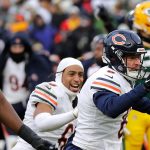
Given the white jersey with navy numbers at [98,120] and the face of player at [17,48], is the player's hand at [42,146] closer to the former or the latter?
the white jersey with navy numbers at [98,120]

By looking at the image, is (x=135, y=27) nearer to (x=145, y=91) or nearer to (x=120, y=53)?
(x=120, y=53)

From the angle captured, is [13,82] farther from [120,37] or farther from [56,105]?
[120,37]

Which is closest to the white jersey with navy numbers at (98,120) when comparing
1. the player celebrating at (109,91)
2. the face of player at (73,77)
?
the player celebrating at (109,91)

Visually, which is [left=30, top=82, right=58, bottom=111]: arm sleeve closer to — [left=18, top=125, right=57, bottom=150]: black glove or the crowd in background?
[left=18, top=125, right=57, bottom=150]: black glove

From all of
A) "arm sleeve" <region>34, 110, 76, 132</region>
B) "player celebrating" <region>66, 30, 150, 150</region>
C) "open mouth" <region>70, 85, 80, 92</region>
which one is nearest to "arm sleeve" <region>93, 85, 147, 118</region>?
"player celebrating" <region>66, 30, 150, 150</region>

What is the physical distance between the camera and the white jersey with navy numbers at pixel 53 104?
6.89 meters

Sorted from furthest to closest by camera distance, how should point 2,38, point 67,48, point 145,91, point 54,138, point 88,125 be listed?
point 67,48
point 2,38
point 54,138
point 88,125
point 145,91

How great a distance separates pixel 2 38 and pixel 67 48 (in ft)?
7.59

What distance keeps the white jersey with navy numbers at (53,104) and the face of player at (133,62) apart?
853 millimetres

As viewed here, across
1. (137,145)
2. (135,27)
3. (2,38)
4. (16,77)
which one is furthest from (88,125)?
(2,38)

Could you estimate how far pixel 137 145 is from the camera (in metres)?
8.12

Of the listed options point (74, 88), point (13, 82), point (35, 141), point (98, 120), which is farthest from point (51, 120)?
point (13, 82)

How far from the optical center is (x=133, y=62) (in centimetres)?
640

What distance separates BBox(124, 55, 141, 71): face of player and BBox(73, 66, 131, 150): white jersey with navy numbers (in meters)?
0.13
